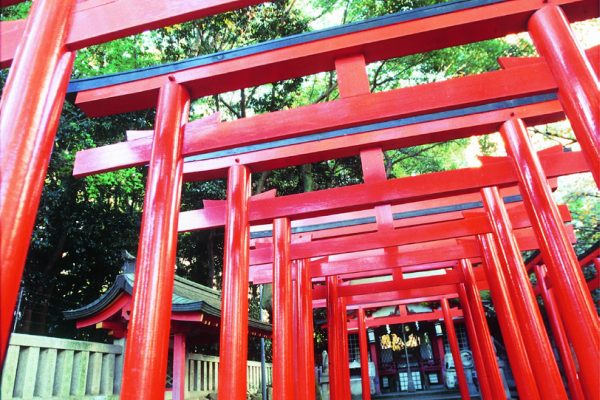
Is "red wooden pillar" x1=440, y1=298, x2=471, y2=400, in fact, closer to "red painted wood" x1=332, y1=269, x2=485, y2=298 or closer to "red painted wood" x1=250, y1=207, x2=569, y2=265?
"red painted wood" x1=332, y1=269, x2=485, y2=298

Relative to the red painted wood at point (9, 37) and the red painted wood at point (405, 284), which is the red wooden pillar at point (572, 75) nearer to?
the red painted wood at point (9, 37)

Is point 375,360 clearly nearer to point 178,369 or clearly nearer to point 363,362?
point 363,362

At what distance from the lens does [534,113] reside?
4656 mm

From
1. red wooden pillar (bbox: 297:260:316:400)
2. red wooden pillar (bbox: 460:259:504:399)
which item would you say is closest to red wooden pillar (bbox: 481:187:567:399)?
red wooden pillar (bbox: 297:260:316:400)

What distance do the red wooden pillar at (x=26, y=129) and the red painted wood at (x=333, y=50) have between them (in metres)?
1.51

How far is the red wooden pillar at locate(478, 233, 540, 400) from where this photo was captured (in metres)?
Answer: 5.38

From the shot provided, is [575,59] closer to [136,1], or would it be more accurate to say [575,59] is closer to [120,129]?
[136,1]

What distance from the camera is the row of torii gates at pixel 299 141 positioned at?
225 centimetres

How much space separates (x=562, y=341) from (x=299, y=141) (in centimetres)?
861

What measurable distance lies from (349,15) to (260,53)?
11822 mm

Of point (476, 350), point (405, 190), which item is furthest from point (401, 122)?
point (476, 350)

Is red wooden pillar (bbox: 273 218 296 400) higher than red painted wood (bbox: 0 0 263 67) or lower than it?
lower

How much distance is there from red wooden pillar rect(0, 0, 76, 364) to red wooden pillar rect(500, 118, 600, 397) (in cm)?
329

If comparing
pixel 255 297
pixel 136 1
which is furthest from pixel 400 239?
pixel 255 297
